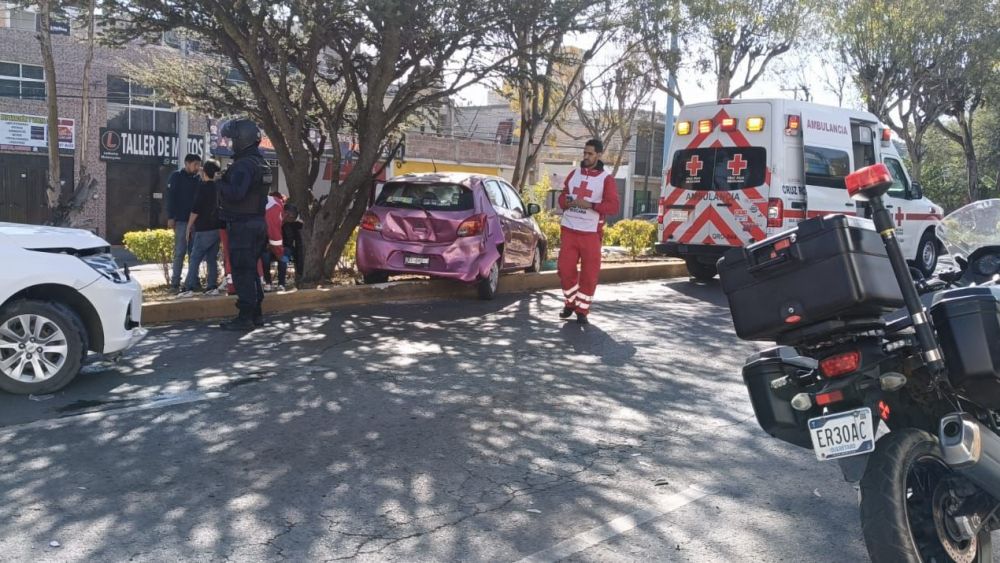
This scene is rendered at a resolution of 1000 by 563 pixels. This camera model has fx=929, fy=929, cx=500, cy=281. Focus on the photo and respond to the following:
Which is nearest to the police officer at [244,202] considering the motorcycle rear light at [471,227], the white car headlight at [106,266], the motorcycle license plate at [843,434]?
the white car headlight at [106,266]

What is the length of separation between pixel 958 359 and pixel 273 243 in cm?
943

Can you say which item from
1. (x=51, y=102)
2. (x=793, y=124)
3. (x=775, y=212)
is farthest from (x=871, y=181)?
(x=51, y=102)

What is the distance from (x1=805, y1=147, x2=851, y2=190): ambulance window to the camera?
41.9 ft

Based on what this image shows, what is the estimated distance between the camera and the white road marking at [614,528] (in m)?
3.73

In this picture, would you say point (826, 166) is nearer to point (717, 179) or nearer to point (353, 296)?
point (717, 179)

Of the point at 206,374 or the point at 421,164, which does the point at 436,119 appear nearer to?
the point at 206,374

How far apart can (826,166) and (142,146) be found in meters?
23.1

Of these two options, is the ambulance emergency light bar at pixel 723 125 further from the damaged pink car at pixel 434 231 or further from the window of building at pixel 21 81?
the window of building at pixel 21 81

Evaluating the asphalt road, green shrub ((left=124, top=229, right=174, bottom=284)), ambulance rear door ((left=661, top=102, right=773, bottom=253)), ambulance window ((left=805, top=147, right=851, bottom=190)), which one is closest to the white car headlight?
the asphalt road

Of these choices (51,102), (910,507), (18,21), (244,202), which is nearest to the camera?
Answer: (910,507)

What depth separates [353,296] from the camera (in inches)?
434

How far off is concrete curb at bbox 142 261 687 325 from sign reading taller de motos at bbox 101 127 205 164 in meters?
18.9

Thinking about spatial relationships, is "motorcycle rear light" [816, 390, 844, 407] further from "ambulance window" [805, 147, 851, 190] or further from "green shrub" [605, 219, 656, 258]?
"green shrub" [605, 219, 656, 258]

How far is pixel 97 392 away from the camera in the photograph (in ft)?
20.6
